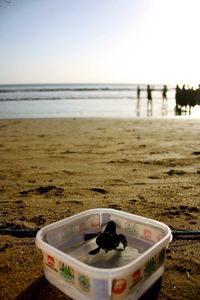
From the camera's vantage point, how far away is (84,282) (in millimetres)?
1764

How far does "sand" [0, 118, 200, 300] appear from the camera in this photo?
7.36 ft

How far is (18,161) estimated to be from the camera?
596 cm

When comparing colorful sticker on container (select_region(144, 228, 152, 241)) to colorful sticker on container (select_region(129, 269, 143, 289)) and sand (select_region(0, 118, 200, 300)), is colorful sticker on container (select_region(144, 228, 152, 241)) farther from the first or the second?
colorful sticker on container (select_region(129, 269, 143, 289))

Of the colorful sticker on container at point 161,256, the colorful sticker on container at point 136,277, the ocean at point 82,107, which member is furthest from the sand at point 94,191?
the ocean at point 82,107

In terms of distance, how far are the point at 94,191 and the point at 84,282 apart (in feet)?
7.79

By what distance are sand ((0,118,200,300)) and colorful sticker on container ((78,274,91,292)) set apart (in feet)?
1.14

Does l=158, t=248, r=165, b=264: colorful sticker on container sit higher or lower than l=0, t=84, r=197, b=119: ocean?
lower

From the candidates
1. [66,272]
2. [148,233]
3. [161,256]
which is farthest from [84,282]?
[148,233]

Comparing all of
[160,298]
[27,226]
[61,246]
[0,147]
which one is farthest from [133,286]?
[0,147]

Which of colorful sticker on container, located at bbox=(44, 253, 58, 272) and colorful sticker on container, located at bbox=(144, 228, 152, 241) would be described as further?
colorful sticker on container, located at bbox=(144, 228, 152, 241)

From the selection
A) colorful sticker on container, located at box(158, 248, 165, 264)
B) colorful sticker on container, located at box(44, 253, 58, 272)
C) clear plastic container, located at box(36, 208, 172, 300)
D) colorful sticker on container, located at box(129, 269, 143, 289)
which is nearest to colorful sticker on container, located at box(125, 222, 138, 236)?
clear plastic container, located at box(36, 208, 172, 300)

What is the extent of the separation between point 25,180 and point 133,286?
3.22m

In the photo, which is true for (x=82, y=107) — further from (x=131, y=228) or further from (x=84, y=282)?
(x=84, y=282)

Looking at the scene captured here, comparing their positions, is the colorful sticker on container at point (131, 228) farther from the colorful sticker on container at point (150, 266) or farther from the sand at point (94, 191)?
the colorful sticker on container at point (150, 266)
